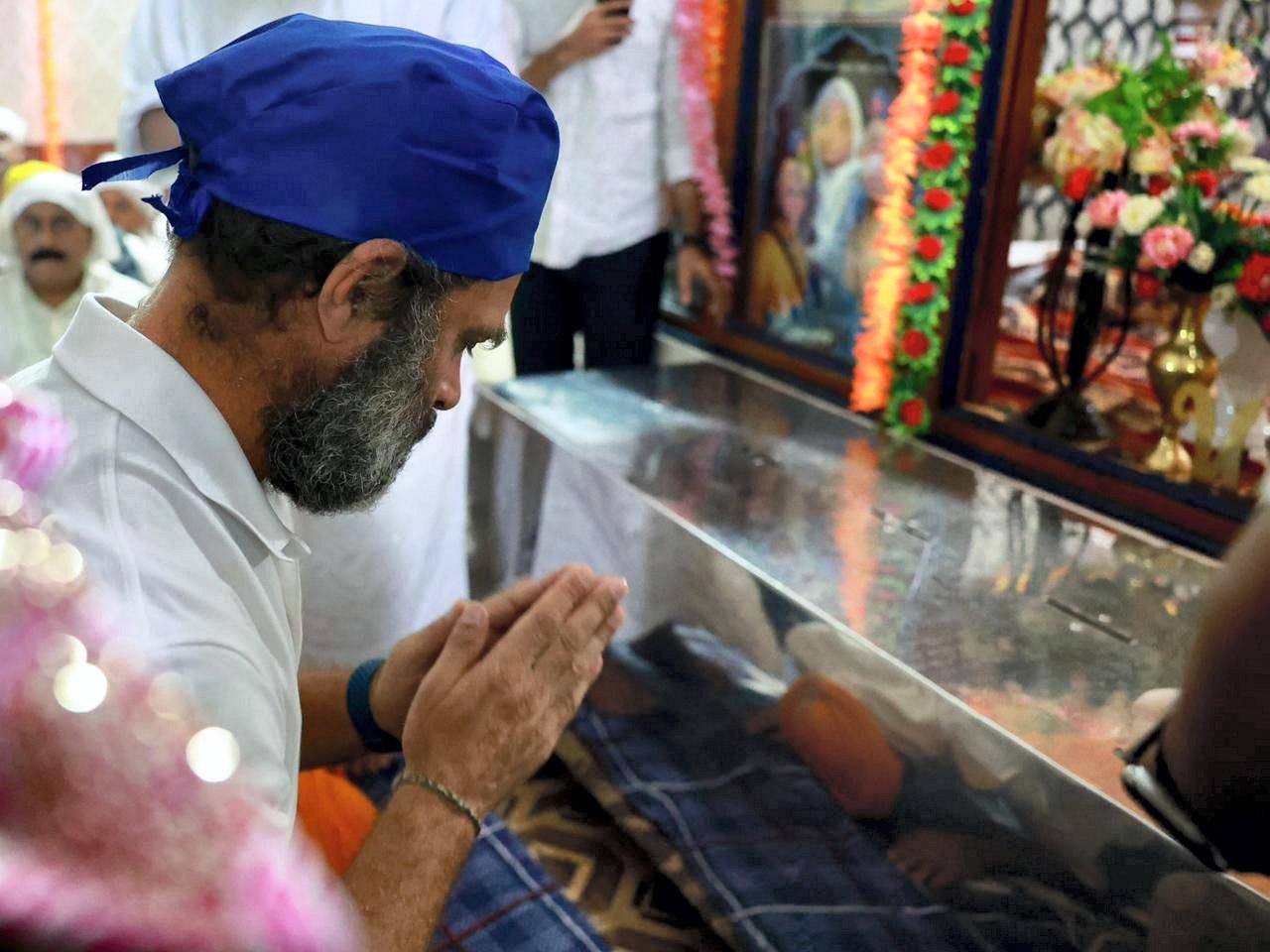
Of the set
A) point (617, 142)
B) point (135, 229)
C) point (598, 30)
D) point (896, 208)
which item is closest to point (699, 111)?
point (617, 142)

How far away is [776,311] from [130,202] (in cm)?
151

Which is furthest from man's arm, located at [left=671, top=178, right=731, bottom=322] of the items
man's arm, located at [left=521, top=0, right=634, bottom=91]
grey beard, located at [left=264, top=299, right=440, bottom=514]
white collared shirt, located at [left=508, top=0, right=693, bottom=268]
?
grey beard, located at [left=264, top=299, right=440, bottom=514]

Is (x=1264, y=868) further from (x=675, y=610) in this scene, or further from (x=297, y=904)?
(x=675, y=610)

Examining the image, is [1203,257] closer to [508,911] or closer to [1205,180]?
[1205,180]

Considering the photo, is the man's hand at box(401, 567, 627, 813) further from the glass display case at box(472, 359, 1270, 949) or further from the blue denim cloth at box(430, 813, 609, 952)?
the blue denim cloth at box(430, 813, 609, 952)

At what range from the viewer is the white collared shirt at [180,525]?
0.70m

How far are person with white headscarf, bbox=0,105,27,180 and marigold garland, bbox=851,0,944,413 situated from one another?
1906mm

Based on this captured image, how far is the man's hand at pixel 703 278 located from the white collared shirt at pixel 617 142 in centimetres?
16

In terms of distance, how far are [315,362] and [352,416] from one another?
0.17ft

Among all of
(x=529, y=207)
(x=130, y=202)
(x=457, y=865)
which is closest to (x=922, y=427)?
(x=529, y=207)

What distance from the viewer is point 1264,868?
2.41 ft

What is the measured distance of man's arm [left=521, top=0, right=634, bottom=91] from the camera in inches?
90.6

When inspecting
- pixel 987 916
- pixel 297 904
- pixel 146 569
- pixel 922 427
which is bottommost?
pixel 987 916

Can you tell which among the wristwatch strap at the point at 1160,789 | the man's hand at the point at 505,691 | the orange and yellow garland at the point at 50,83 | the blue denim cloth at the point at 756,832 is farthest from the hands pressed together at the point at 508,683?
the orange and yellow garland at the point at 50,83
